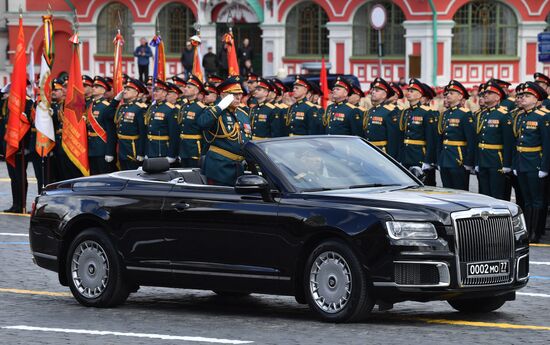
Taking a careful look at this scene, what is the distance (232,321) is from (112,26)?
159 ft

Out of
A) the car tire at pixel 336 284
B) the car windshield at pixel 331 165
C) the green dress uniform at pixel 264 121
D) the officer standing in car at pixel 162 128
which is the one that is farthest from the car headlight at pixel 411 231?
the green dress uniform at pixel 264 121

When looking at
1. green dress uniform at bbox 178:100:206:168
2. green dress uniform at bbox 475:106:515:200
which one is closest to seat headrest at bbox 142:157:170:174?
green dress uniform at bbox 475:106:515:200

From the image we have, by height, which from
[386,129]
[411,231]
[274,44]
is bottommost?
[411,231]

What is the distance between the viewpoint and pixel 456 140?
2112cm

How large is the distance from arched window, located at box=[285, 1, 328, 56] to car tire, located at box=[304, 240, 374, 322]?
44.5 meters

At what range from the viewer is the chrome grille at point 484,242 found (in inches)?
483

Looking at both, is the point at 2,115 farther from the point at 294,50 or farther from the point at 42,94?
the point at 294,50

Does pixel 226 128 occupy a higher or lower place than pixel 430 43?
lower

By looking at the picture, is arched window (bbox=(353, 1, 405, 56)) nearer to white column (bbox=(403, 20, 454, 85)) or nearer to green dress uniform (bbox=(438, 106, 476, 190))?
white column (bbox=(403, 20, 454, 85))

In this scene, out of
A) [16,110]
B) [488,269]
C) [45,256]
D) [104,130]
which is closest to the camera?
[488,269]

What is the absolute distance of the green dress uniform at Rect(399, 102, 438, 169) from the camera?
71.5 feet

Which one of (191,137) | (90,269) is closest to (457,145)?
(191,137)

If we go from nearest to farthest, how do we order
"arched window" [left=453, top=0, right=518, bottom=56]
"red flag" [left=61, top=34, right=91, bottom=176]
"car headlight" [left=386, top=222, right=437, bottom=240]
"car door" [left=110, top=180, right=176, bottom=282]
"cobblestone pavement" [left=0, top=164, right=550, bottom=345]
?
"cobblestone pavement" [left=0, top=164, right=550, bottom=345] → "car headlight" [left=386, top=222, right=437, bottom=240] → "car door" [left=110, top=180, right=176, bottom=282] → "red flag" [left=61, top=34, right=91, bottom=176] → "arched window" [left=453, top=0, right=518, bottom=56]

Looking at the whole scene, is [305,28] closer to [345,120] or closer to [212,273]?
[345,120]
